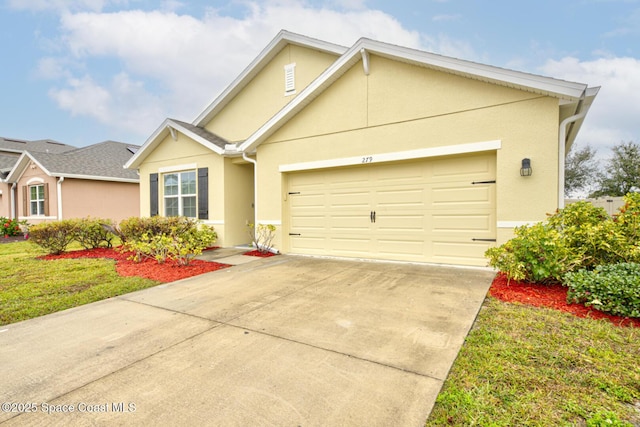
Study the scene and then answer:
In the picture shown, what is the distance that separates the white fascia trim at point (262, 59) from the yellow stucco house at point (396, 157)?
78mm

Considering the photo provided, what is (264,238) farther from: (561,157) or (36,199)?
(36,199)

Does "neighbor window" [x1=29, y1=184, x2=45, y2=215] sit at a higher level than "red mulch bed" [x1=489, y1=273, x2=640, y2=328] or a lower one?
higher

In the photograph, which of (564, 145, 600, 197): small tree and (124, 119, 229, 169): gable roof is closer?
(124, 119, 229, 169): gable roof

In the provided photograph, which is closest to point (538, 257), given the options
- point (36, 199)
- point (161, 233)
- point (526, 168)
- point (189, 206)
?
point (526, 168)

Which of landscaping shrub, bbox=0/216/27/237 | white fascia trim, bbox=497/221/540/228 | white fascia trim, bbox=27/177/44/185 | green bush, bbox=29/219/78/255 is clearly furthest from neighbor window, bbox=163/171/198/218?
landscaping shrub, bbox=0/216/27/237

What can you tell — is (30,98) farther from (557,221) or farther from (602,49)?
(602,49)

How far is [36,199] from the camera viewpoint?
16.0 metres

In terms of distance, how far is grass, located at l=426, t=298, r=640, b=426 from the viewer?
6.64 feet

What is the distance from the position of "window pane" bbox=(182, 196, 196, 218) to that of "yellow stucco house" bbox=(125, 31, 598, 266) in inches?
13.2

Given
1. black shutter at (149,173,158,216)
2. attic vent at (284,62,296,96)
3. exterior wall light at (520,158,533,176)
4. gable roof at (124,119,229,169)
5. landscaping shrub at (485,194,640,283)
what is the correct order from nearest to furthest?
landscaping shrub at (485,194,640,283)
exterior wall light at (520,158,533,176)
gable roof at (124,119,229,169)
attic vent at (284,62,296,96)
black shutter at (149,173,158,216)

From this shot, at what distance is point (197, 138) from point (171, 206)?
290 cm

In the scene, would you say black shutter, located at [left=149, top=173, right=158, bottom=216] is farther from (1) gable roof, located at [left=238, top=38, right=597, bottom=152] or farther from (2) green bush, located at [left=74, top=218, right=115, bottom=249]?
(1) gable roof, located at [left=238, top=38, right=597, bottom=152]

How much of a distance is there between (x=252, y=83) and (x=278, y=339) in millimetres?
10340

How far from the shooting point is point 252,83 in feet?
37.2
